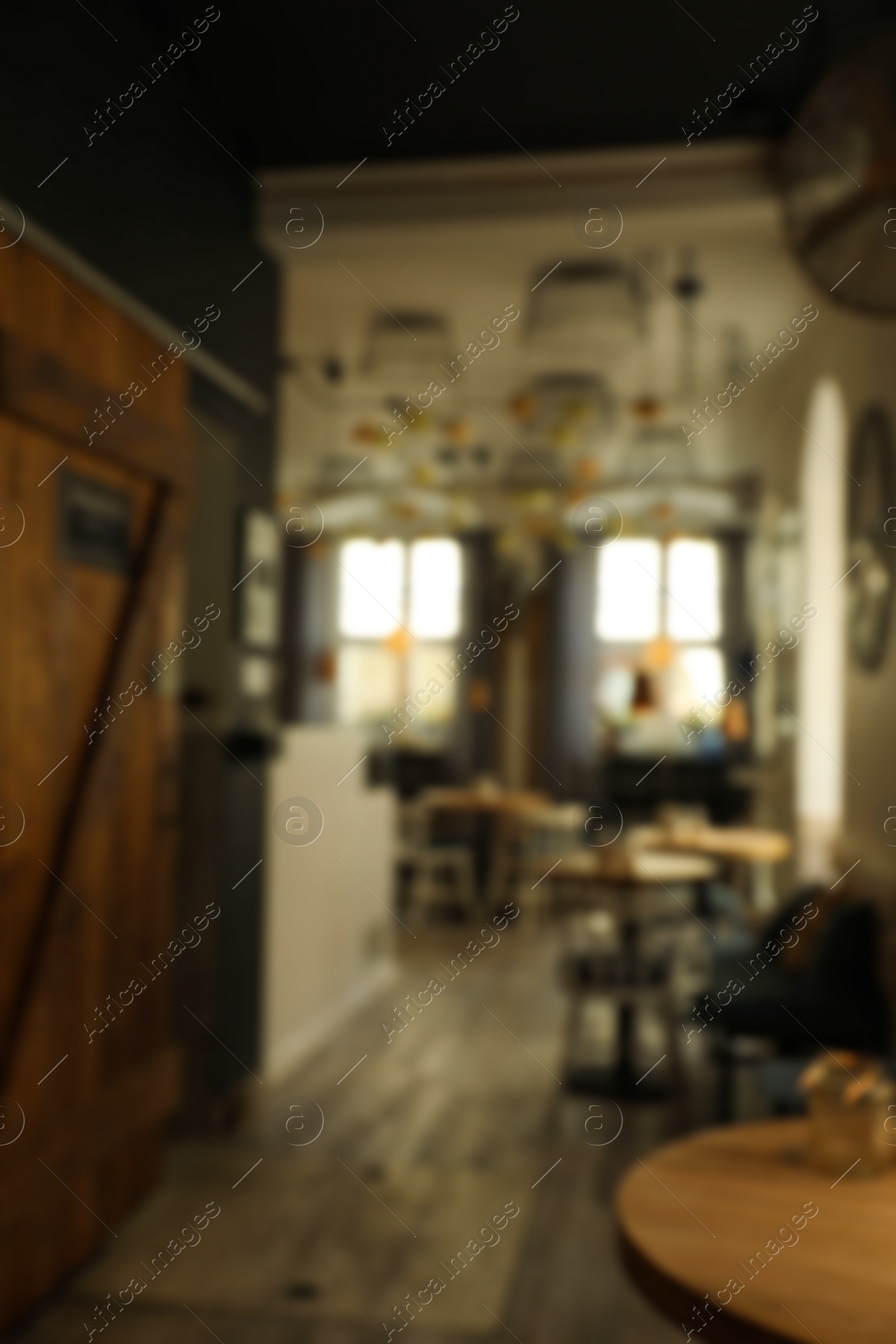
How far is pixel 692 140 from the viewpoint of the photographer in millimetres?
4062

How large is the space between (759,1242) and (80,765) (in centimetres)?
206

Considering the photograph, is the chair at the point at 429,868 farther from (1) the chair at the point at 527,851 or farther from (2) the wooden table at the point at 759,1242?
(2) the wooden table at the point at 759,1242

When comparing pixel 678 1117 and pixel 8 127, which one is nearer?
pixel 8 127

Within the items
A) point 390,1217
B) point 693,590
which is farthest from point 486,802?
point 390,1217

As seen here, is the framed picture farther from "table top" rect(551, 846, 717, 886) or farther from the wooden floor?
the wooden floor

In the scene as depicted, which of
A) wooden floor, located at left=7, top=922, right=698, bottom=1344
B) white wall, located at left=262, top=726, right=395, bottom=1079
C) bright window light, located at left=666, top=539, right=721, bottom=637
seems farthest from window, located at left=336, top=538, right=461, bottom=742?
wooden floor, located at left=7, top=922, right=698, bottom=1344

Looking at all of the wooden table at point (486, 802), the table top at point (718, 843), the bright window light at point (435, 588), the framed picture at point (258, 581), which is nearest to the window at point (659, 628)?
the bright window light at point (435, 588)

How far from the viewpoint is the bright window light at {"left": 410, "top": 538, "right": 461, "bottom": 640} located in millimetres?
10203

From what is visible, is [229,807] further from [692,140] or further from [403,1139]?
[692,140]

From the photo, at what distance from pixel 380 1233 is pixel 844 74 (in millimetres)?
3121

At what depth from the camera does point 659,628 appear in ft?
33.3

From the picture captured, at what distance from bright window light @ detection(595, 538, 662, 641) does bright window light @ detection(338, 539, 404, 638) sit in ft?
5.97

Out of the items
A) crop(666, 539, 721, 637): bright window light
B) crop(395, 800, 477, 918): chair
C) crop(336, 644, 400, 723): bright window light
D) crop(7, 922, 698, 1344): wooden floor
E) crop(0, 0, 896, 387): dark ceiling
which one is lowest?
crop(7, 922, 698, 1344): wooden floor

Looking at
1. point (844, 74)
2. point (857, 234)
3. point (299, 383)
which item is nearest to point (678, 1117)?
point (857, 234)
